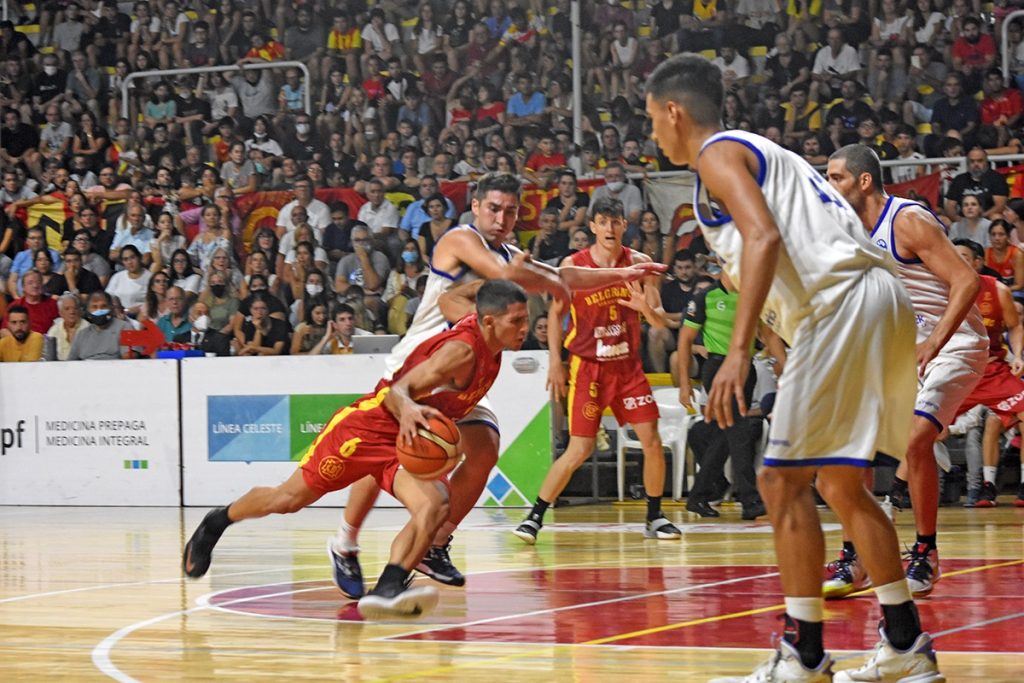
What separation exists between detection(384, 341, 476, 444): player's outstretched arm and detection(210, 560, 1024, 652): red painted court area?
3.06ft

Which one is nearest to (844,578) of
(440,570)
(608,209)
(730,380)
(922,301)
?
(922,301)

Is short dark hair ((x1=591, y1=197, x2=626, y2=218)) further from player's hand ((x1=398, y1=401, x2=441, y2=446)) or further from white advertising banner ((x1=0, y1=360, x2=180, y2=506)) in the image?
white advertising banner ((x1=0, y1=360, x2=180, y2=506))

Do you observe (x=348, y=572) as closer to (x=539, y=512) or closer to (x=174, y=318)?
(x=539, y=512)

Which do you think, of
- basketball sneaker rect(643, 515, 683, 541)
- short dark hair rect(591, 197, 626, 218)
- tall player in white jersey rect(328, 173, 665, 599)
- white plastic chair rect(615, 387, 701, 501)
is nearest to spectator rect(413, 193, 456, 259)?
white plastic chair rect(615, 387, 701, 501)

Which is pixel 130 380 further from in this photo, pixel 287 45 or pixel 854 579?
pixel 854 579

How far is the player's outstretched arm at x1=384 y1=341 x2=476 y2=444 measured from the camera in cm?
632

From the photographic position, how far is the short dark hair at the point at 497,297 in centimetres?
639

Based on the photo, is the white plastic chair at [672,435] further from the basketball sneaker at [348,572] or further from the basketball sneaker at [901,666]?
the basketball sneaker at [901,666]

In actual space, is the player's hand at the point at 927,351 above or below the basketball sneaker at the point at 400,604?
above

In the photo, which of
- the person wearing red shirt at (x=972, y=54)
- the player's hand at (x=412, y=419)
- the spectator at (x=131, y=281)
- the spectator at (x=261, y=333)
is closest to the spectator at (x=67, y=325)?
the spectator at (x=131, y=281)

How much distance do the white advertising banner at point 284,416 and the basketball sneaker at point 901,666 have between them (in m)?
8.73

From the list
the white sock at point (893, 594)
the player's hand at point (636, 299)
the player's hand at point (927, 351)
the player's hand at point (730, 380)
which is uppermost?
the player's hand at point (730, 380)

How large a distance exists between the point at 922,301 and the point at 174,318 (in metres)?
10.7

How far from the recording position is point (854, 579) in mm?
6648
